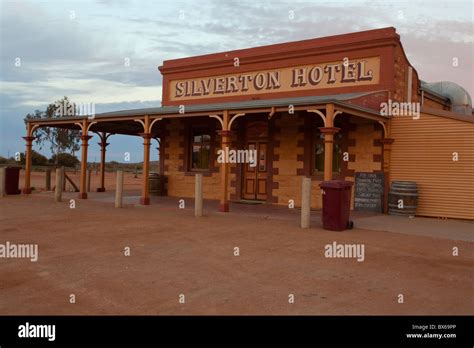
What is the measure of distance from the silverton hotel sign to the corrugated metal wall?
2076mm

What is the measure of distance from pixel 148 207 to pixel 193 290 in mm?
9256

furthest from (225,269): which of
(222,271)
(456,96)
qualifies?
(456,96)

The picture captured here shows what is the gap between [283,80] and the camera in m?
16.5

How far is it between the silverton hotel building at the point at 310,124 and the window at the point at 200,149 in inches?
1.6

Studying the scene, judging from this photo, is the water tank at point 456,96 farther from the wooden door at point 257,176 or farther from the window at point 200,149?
the window at point 200,149

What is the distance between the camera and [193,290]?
17.1 feet

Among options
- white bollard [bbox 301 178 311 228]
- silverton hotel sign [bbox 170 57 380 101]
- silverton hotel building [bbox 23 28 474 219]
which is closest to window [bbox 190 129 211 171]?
silverton hotel building [bbox 23 28 474 219]

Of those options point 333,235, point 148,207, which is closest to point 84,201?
point 148,207

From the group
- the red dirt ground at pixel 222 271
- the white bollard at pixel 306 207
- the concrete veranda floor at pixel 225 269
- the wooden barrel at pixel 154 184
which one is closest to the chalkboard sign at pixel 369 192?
the concrete veranda floor at pixel 225 269

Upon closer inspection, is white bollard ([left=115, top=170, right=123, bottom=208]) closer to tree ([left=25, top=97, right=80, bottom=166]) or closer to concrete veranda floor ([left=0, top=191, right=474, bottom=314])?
concrete veranda floor ([left=0, top=191, right=474, bottom=314])

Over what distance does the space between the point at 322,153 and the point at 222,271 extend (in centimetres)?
949

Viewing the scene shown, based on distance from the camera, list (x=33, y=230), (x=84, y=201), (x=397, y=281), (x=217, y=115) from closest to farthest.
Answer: (x=397, y=281), (x=33, y=230), (x=217, y=115), (x=84, y=201)

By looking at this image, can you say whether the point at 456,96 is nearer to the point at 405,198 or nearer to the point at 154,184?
the point at 405,198

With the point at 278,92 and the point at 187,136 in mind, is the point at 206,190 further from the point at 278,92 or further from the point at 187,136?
the point at 278,92
